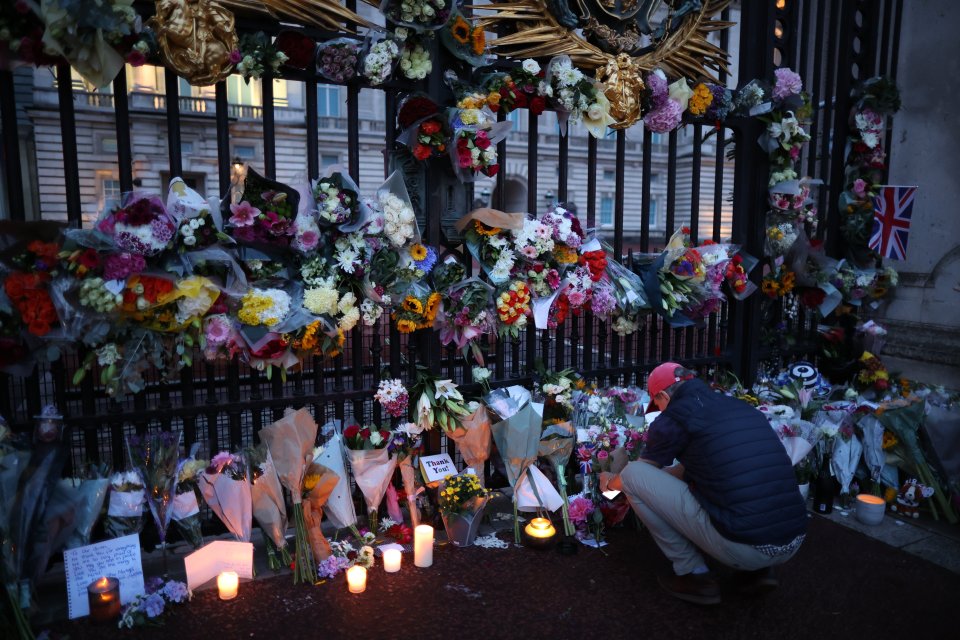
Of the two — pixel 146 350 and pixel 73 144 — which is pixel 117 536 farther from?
pixel 73 144

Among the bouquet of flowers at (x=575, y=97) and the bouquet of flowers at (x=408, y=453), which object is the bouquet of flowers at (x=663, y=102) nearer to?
the bouquet of flowers at (x=575, y=97)

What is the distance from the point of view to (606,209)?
2761 cm

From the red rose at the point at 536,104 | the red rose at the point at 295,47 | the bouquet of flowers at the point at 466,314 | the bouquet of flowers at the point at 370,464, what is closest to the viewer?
the red rose at the point at 295,47

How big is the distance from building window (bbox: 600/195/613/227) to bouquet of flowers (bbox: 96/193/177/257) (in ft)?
81.3

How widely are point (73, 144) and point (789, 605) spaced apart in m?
4.60

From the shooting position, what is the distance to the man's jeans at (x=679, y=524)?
128 inches

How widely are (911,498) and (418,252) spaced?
3872mm

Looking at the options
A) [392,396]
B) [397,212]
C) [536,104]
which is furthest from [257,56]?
[392,396]

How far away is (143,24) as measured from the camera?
3564mm

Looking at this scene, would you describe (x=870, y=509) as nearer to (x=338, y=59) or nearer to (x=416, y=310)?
(x=416, y=310)

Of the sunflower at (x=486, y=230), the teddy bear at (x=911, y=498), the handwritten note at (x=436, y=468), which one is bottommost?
the teddy bear at (x=911, y=498)

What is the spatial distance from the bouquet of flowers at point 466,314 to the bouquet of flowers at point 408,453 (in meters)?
0.66

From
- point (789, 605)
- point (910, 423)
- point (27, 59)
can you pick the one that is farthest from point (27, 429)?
point (910, 423)

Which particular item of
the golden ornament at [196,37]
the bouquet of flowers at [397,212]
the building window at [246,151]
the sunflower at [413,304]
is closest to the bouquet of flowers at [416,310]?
the sunflower at [413,304]
